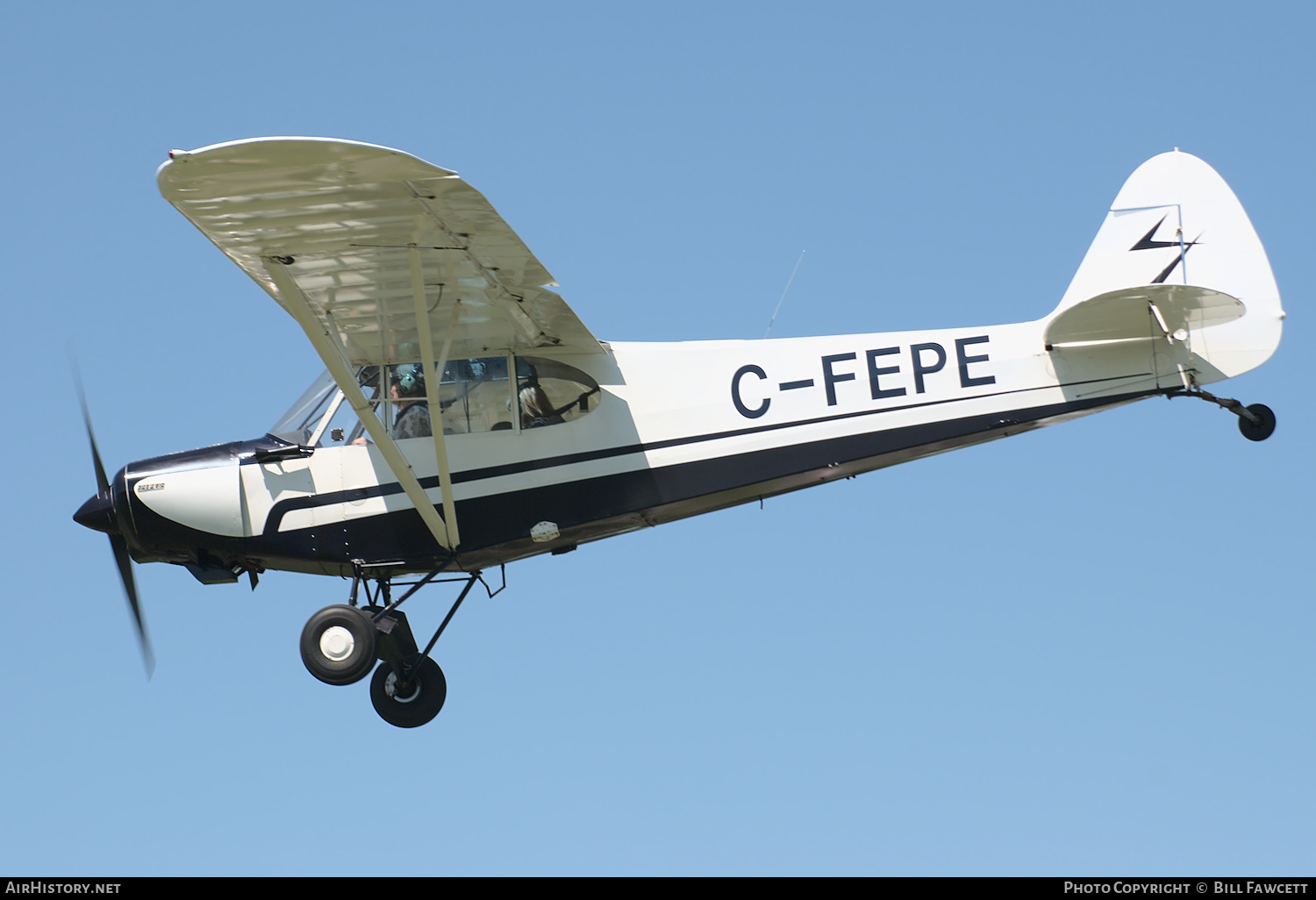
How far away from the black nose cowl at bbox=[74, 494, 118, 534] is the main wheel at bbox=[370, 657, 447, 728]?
2400mm

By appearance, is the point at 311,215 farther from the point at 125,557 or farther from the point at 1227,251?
the point at 1227,251

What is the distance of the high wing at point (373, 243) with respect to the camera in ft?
26.1

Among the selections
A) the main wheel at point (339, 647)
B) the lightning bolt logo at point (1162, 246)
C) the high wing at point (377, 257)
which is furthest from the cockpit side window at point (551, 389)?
the lightning bolt logo at point (1162, 246)

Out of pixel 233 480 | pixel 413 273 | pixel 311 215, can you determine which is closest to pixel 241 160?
pixel 311 215

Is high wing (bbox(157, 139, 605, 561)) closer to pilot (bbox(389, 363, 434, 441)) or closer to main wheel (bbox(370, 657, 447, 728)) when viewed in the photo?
pilot (bbox(389, 363, 434, 441))

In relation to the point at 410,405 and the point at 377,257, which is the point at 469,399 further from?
the point at 377,257

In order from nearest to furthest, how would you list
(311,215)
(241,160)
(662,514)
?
(241,160)
(311,215)
(662,514)

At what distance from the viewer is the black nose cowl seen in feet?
35.7

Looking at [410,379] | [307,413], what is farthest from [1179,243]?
[307,413]

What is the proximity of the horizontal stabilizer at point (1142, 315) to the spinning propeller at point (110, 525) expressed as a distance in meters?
7.40

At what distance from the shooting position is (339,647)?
1012 cm

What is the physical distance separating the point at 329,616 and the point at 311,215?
3.09 m

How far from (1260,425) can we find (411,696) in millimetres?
6846

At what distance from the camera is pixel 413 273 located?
9250 millimetres
